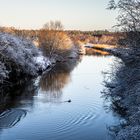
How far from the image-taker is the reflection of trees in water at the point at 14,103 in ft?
73.8

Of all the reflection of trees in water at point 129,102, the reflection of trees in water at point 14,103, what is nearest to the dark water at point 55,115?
the reflection of trees in water at point 14,103

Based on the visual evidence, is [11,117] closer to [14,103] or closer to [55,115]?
[55,115]

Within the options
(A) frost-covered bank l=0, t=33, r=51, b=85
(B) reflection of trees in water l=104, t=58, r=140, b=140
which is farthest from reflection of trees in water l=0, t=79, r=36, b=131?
(B) reflection of trees in water l=104, t=58, r=140, b=140

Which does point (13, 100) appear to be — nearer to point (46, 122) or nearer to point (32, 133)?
point (46, 122)

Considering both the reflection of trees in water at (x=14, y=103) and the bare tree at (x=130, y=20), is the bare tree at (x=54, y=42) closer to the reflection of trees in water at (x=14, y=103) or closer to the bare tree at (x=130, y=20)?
the reflection of trees in water at (x=14, y=103)

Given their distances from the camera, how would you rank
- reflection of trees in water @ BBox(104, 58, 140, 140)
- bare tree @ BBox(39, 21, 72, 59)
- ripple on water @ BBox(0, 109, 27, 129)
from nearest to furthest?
reflection of trees in water @ BBox(104, 58, 140, 140), ripple on water @ BBox(0, 109, 27, 129), bare tree @ BBox(39, 21, 72, 59)

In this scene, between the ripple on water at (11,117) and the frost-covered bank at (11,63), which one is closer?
the ripple on water at (11,117)

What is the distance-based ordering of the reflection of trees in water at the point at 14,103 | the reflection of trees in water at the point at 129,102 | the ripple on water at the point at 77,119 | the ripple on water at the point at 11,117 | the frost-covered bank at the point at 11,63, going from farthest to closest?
the frost-covered bank at the point at 11,63, the reflection of trees in water at the point at 14,103, the ripple on water at the point at 11,117, the ripple on water at the point at 77,119, the reflection of trees in water at the point at 129,102

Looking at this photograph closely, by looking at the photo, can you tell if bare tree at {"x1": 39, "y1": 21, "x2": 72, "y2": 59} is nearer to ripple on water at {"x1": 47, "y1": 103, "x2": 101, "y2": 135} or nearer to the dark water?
the dark water

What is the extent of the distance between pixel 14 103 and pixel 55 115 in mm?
5720

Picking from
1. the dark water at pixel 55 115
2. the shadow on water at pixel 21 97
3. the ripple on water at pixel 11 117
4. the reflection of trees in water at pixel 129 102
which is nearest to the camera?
the reflection of trees in water at pixel 129 102

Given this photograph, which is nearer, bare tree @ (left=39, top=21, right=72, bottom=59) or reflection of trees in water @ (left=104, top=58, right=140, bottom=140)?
reflection of trees in water @ (left=104, top=58, right=140, bottom=140)

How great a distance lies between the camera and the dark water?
63.8 feet

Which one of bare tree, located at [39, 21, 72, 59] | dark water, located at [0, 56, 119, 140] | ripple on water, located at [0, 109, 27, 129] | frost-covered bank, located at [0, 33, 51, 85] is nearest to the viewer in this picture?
dark water, located at [0, 56, 119, 140]
